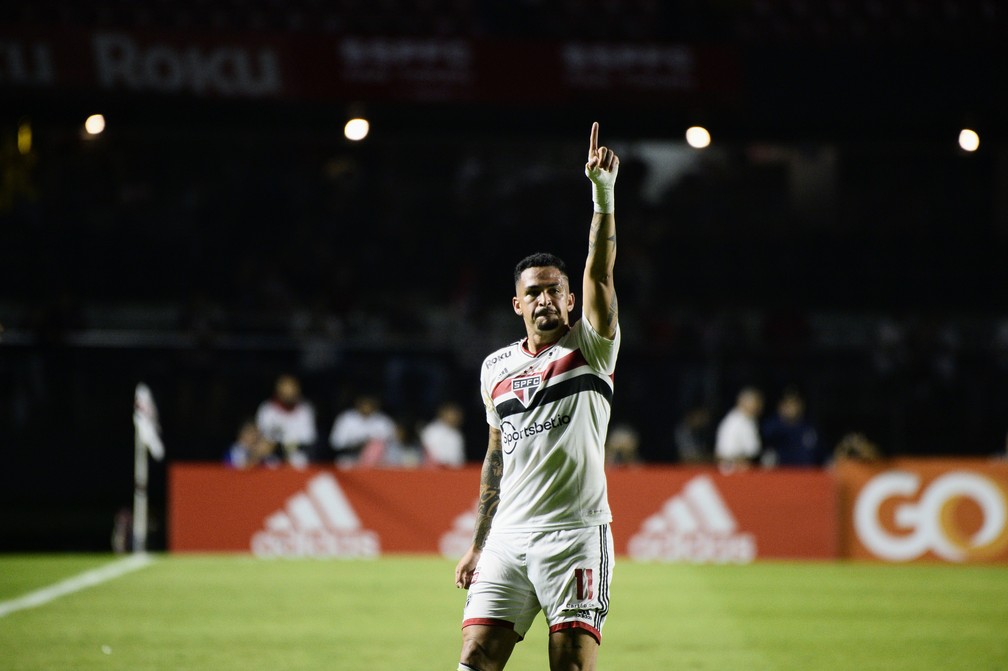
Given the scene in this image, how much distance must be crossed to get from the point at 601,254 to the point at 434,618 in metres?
5.81

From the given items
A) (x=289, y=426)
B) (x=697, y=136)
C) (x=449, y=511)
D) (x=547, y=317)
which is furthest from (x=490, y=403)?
(x=697, y=136)

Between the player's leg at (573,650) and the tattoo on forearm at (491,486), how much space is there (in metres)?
0.67

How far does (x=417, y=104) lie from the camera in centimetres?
1694

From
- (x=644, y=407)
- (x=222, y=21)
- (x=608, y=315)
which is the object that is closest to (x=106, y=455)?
A: (x=222, y=21)

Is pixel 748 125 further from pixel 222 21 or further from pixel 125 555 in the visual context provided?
pixel 125 555

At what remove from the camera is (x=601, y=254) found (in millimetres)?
4723

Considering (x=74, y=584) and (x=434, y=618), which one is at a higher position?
(x=74, y=584)

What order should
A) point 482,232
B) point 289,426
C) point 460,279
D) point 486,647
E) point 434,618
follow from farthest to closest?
point 482,232
point 460,279
point 289,426
point 434,618
point 486,647

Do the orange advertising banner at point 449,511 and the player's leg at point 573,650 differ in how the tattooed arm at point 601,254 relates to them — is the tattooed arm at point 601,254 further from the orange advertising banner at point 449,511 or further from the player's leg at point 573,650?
the orange advertising banner at point 449,511

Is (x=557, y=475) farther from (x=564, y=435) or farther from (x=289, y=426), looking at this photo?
(x=289, y=426)

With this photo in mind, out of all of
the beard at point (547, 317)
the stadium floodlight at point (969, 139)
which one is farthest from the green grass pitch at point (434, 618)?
the stadium floodlight at point (969, 139)

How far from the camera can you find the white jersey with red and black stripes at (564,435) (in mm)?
4891

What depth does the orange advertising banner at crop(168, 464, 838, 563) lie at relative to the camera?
14320mm

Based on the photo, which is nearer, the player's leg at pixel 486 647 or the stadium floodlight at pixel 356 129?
the player's leg at pixel 486 647
